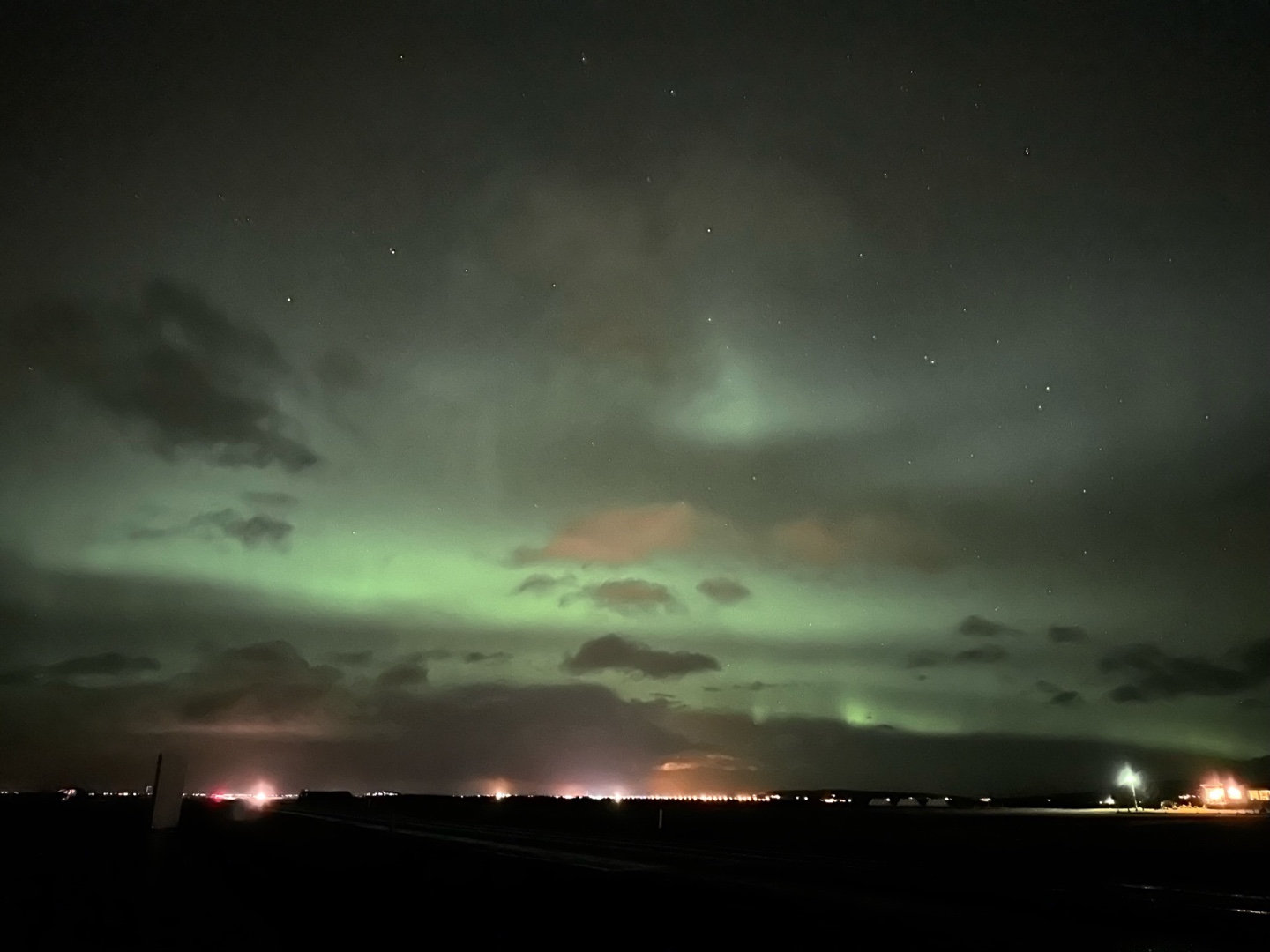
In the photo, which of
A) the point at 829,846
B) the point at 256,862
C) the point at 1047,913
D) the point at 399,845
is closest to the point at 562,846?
the point at 399,845

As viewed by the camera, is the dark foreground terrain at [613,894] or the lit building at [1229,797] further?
the lit building at [1229,797]

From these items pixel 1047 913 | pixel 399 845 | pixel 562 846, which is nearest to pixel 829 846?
pixel 562 846

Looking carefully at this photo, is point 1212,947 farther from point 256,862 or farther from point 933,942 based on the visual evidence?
point 256,862

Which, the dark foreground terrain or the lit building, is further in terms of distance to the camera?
the lit building

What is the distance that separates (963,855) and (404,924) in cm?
3400

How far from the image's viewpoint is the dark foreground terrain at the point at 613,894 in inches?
747

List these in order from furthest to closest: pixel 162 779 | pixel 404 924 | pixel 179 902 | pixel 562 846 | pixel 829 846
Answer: pixel 162 779
pixel 829 846
pixel 562 846
pixel 179 902
pixel 404 924

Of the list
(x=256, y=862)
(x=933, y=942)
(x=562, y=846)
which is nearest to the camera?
(x=933, y=942)

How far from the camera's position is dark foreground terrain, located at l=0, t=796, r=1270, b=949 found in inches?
747

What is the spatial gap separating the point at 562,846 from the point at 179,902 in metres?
28.9

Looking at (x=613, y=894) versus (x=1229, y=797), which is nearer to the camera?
(x=613, y=894)

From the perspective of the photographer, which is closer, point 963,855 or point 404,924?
point 404,924

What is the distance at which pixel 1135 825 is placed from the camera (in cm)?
8338

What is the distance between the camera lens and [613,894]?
2616 cm
